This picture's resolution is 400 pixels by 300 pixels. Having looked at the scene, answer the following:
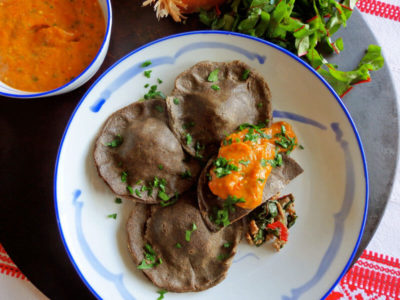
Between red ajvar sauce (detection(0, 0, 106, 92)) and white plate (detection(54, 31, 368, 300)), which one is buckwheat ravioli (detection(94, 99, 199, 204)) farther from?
red ajvar sauce (detection(0, 0, 106, 92))

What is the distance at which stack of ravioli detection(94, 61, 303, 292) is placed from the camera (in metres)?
2.31

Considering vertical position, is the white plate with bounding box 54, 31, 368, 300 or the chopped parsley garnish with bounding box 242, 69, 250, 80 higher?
the chopped parsley garnish with bounding box 242, 69, 250, 80

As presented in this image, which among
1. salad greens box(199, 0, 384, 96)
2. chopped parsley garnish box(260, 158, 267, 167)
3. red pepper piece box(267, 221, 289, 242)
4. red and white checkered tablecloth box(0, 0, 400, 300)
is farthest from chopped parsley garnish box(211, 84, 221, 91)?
red and white checkered tablecloth box(0, 0, 400, 300)

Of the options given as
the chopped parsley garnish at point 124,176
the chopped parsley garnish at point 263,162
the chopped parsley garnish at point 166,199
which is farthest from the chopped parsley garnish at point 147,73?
the chopped parsley garnish at point 263,162

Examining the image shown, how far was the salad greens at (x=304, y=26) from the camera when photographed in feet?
7.77

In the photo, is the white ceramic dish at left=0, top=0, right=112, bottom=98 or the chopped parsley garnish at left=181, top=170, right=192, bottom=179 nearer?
the white ceramic dish at left=0, top=0, right=112, bottom=98

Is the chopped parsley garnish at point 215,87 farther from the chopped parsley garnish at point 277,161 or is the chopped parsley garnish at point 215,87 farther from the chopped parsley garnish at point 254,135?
the chopped parsley garnish at point 277,161

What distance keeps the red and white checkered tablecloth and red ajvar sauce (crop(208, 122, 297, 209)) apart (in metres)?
1.32

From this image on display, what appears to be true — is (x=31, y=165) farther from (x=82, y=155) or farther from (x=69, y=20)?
(x=69, y=20)

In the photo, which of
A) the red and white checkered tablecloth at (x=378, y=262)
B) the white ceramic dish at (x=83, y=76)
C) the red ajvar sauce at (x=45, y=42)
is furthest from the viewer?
the red and white checkered tablecloth at (x=378, y=262)

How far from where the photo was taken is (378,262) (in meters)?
2.88

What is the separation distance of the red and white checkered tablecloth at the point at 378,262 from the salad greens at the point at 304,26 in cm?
59

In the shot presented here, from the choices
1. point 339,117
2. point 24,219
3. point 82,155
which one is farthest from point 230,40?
point 24,219

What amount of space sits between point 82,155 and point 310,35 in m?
1.73
